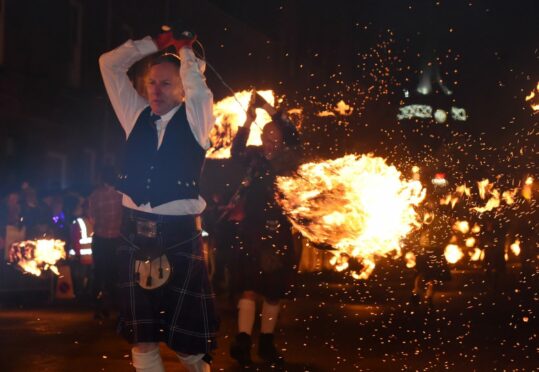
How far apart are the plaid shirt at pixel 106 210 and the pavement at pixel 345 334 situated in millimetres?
1021

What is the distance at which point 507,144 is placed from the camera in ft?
48.7

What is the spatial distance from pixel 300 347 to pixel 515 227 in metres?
10.1

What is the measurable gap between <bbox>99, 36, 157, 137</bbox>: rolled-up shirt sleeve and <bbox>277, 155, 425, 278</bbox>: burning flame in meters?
3.81

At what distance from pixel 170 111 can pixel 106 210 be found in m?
7.21

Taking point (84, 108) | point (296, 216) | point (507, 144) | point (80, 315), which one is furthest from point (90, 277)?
point (84, 108)

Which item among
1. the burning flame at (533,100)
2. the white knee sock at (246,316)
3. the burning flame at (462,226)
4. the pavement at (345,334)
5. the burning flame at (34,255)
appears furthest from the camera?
the burning flame at (462,226)

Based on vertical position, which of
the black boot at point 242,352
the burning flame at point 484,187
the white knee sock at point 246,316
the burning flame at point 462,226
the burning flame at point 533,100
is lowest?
the black boot at point 242,352

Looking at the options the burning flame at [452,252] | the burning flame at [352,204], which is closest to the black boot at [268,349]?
the burning flame at [352,204]

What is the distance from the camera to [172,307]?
5.87 meters

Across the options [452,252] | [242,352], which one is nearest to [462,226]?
[452,252]

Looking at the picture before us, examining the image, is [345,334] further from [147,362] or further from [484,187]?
[147,362]

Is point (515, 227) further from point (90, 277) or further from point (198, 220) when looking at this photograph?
point (198, 220)

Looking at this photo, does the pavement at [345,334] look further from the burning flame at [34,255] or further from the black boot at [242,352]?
the burning flame at [34,255]

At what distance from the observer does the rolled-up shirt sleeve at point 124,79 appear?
6152 millimetres
